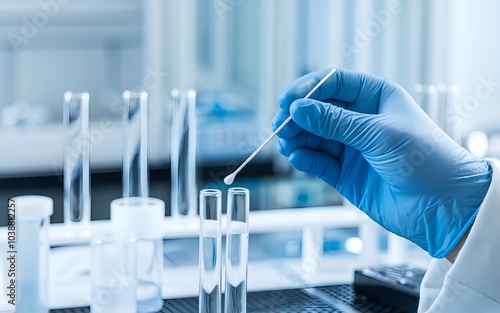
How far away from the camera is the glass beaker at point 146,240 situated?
1.36 metres

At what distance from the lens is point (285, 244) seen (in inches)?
115

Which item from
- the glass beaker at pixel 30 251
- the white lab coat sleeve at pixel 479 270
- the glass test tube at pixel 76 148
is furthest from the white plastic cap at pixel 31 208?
the white lab coat sleeve at pixel 479 270

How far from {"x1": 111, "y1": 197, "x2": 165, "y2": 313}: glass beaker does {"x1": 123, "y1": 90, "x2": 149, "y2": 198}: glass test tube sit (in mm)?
92

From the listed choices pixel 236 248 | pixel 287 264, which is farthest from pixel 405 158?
pixel 287 264

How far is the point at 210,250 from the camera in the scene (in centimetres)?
117

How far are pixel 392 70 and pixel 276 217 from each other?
58.4 inches

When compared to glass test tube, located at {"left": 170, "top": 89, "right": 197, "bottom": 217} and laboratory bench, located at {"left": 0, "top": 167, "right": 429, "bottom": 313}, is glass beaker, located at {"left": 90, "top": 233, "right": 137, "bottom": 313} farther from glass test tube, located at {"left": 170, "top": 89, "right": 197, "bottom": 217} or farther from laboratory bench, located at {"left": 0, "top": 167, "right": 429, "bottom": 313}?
glass test tube, located at {"left": 170, "top": 89, "right": 197, "bottom": 217}

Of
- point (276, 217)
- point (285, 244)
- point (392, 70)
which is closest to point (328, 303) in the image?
point (276, 217)

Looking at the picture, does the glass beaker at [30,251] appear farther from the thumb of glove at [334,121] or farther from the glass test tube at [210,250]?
the thumb of glove at [334,121]

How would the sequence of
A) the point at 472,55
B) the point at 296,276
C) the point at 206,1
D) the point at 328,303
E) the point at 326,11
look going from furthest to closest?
1. the point at 206,1
2. the point at 326,11
3. the point at 472,55
4. the point at 296,276
5. the point at 328,303

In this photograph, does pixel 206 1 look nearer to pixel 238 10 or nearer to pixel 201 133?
pixel 238 10

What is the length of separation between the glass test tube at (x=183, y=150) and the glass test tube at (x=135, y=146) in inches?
3.0

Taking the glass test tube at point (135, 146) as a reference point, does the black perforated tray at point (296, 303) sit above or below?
below

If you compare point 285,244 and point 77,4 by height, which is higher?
point 77,4
